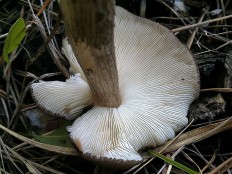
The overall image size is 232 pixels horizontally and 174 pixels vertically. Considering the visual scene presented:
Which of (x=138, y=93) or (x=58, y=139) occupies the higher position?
(x=138, y=93)

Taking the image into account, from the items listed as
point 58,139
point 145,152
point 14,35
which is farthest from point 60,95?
point 145,152

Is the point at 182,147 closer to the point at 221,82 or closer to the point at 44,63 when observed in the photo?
the point at 221,82

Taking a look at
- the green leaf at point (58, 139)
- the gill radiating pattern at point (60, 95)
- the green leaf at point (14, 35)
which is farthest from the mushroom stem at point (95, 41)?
the green leaf at point (14, 35)

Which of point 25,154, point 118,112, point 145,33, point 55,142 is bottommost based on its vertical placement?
point 25,154

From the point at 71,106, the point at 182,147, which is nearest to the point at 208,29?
the point at 182,147

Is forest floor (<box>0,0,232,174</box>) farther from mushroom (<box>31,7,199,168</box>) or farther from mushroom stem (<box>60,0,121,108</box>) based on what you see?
mushroom stem (<box>60,0,121,108</box>)

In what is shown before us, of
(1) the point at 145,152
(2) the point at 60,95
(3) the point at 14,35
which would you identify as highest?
(3) the point at 14,35

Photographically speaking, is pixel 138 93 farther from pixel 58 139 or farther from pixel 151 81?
pixel 58 139
